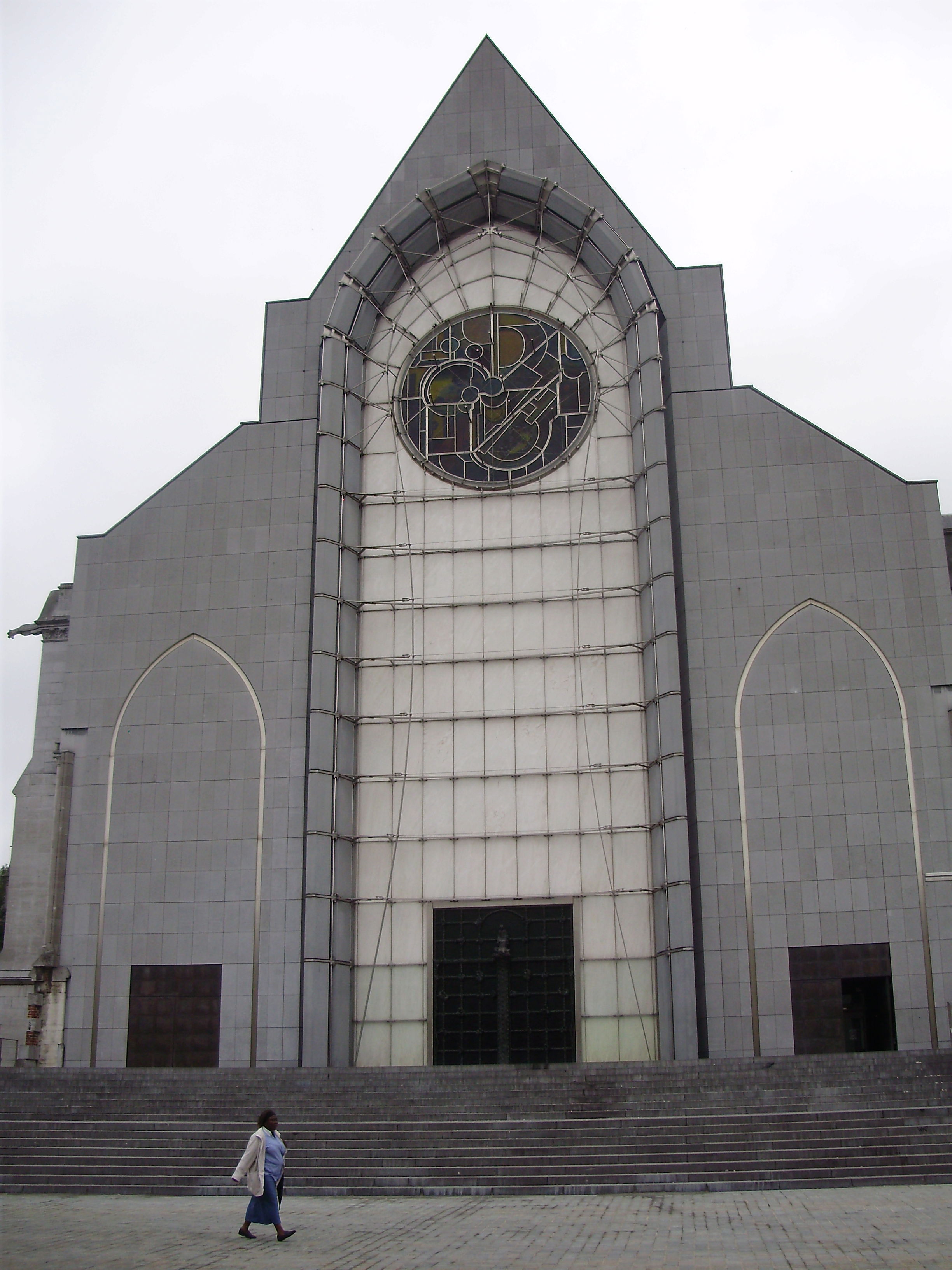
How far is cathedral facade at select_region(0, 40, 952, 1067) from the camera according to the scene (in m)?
26.4

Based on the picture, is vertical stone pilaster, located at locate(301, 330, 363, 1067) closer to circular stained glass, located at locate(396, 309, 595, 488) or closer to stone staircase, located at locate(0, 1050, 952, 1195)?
circular stained glass, located at locate(396, 309, 595, 488)

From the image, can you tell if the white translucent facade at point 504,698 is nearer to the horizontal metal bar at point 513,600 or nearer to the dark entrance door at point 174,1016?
the horizontal metal bar at point 513,600

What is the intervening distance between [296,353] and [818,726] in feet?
52.4

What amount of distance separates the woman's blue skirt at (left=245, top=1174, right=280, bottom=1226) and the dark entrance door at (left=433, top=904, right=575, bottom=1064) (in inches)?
545

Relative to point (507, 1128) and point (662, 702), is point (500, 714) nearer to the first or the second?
point (662, 702)

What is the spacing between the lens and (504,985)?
27.1 metres

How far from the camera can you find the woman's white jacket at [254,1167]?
523 inches

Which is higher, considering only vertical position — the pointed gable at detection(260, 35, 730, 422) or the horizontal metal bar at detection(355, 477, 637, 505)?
the pointed gable at detection(260, 35, 730, 422)

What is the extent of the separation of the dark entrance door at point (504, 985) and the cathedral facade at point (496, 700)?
7 cm

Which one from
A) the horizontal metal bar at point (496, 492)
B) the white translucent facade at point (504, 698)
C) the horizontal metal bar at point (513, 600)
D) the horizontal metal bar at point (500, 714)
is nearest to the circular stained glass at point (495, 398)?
the horizontal metal bar at point (496, 492)

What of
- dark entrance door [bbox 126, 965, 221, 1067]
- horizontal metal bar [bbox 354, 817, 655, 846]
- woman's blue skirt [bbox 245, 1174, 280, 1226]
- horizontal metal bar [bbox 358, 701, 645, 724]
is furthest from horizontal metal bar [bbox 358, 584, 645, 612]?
woman's blue skirt [bbox 245, 1174, 280, 1226]

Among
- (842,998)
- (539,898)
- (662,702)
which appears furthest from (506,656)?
(842,998)

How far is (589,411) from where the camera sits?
101 ft

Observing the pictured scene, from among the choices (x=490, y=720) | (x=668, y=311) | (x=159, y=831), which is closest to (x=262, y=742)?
(x=159, y=831)
